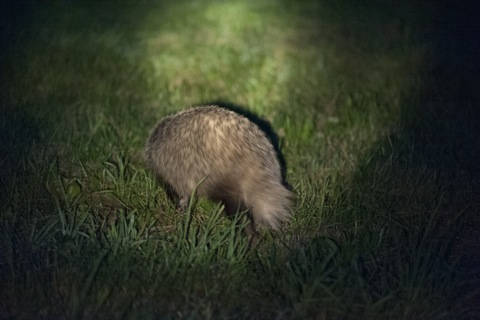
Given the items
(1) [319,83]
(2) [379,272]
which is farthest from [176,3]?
(2) [379,272]

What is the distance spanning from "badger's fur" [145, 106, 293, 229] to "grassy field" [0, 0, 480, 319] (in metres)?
0.15

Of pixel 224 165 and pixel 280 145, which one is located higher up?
pixel 224 165

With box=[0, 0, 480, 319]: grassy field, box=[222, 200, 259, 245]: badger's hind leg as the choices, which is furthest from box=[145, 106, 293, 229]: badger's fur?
box=[0, 0, 480, 319]: grassy field

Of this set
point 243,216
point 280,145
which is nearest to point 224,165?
point 243,216

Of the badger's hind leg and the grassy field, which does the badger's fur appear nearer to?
the badger's hind leg

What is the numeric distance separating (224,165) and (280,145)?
61.3 inches

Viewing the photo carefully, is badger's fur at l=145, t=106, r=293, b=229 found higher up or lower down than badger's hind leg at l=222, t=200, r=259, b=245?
higher up

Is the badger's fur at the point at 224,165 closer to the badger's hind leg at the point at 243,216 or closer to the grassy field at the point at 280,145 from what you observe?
the badger's hind leg at the point at 243,216

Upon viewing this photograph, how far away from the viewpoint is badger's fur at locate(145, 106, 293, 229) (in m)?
4.20

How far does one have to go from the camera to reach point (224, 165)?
4.22 m

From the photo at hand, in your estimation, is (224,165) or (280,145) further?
(280,145)

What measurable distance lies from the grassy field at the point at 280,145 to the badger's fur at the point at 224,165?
0.15 meters

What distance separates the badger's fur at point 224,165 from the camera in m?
4.20

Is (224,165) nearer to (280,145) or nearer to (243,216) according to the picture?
(243,216)
